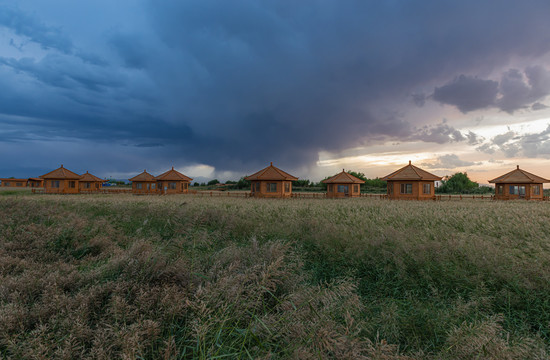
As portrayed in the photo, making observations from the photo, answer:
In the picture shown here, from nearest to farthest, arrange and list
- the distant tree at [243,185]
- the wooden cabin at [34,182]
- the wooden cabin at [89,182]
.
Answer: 1. the wooden cabin at [89,182]
2. the distant tree at [243,185]
3. the wooden cabin at [34,182]

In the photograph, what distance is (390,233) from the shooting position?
807 centimetres

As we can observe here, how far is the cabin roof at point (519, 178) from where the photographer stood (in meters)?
31.5

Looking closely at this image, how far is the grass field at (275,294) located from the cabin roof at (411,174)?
2081 cm

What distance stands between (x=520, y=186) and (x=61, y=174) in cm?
6197

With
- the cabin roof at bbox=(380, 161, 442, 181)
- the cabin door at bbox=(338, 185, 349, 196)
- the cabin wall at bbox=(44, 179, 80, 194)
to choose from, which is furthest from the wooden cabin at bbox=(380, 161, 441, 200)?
the cabin wall at bbox=(44, 179, 80, 194)

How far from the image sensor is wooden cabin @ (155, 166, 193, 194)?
41.7 metres

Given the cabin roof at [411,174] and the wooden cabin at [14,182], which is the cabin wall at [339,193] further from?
the wooden cabin at [14,182]

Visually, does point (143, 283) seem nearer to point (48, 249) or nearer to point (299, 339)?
point (299, 339)

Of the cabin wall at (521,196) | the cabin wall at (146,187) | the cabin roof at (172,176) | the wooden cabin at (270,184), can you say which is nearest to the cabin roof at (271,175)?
the wooden cabin at (270,184)

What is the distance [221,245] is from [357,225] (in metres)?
4.80

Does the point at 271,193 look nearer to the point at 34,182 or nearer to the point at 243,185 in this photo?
the point at 243,185

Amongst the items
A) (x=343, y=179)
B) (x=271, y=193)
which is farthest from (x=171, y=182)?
(x=343, y=179)

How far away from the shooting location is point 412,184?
31234mm

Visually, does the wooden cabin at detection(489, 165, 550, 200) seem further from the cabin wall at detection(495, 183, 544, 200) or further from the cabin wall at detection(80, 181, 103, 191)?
the cabin wall at detection(80, 181, 103, 191)
